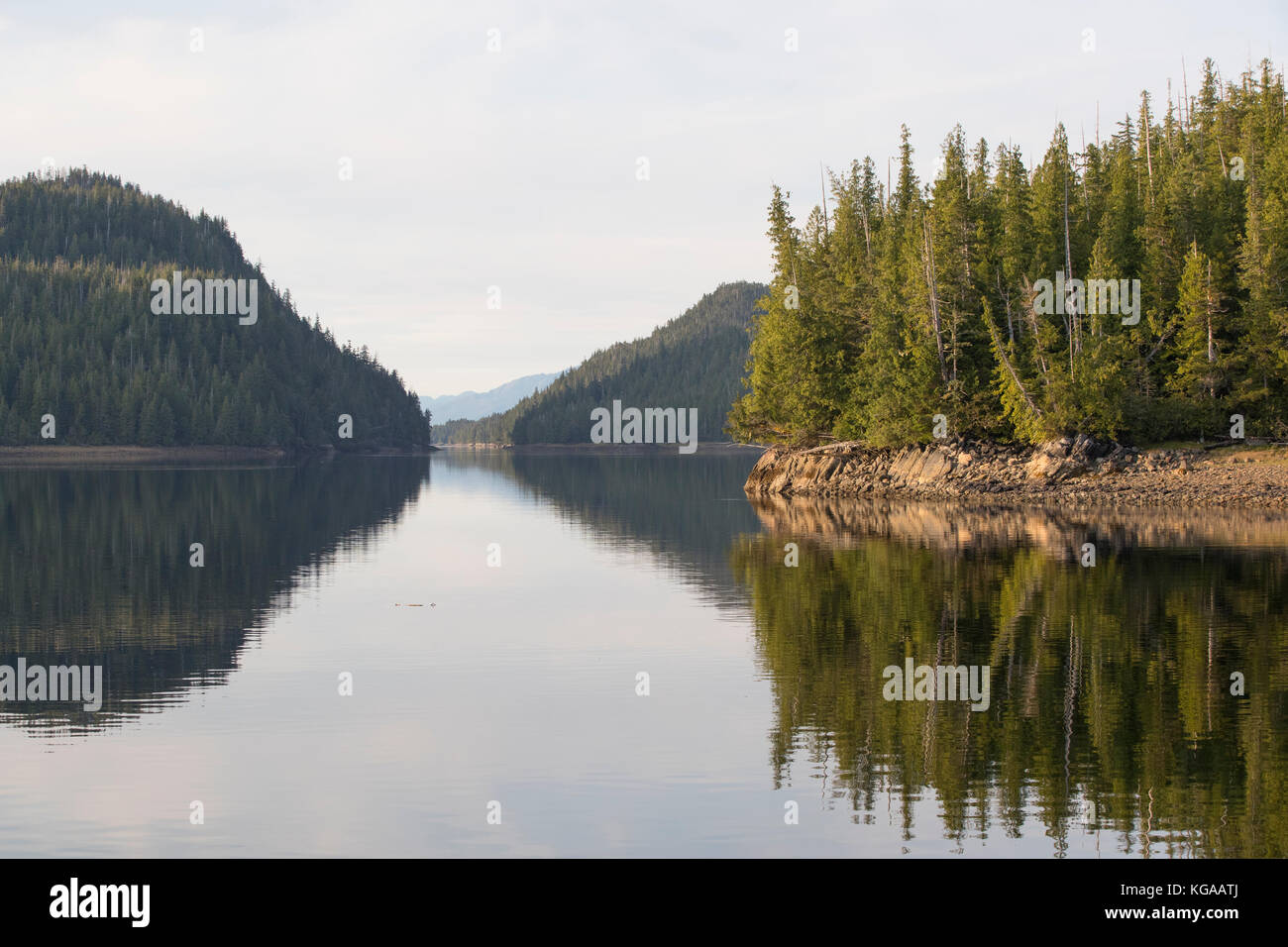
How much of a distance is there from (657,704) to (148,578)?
28.0m

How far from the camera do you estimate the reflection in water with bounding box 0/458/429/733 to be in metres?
29.2

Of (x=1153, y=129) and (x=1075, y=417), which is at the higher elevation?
(x=1153, y=129)

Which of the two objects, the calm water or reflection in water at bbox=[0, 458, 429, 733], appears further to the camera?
reflection in water at bbox=[0, 458, 429, 733]

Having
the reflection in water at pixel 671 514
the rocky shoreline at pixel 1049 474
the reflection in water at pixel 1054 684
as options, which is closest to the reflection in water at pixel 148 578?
the reflection in water at pixel 671 514

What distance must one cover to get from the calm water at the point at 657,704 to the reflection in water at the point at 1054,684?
0.33 feet

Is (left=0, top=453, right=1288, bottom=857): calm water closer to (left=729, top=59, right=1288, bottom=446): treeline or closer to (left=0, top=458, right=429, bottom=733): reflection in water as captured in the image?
(left=0, top=458, right=429, bottom=733): reflection in water

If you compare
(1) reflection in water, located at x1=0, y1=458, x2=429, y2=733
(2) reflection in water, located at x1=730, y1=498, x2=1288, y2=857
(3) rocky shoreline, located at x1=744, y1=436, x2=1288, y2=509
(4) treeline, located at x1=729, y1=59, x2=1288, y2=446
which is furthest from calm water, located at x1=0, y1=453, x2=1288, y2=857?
(4) treeline, located at x1=729, y1=59, x2=1288, y2=446

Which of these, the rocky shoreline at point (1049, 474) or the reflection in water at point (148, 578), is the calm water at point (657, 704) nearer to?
the reflection in water at point (148, 578)

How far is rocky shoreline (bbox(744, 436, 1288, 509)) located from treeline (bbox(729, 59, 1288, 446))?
1962 millimetres

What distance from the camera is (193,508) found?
8831 centimetres

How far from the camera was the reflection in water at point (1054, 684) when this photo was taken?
18.3 m
